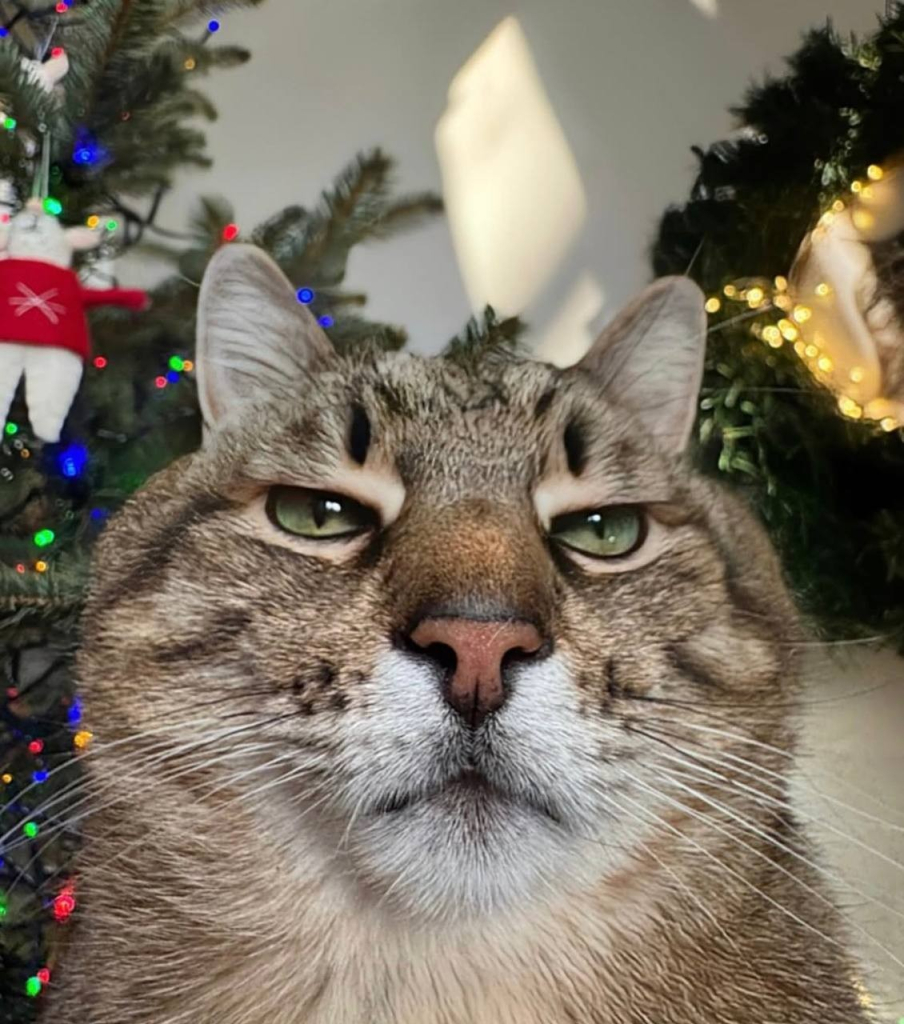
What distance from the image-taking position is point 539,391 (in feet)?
2.59

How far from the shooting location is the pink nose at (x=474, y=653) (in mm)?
Answer: 550

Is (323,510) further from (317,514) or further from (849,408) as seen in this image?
(849,408)

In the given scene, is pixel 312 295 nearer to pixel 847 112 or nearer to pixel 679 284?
pixel 679 284

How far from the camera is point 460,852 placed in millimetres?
596

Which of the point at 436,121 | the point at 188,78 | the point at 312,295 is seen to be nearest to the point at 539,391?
the point at 312,295

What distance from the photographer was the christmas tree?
0.83 meters

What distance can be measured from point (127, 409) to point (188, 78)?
13.5 inches

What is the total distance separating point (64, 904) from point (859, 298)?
85cm

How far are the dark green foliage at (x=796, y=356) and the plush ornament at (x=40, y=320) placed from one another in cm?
54

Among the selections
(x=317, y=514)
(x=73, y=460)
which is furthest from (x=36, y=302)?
(x=317, y=514)

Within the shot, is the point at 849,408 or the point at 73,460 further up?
the point at 73,460

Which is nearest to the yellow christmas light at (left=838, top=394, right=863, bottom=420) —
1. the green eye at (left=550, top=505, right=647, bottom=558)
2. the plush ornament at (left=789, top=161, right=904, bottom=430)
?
the plush ornament at (left=789, top=161, right=904, bottom=430)

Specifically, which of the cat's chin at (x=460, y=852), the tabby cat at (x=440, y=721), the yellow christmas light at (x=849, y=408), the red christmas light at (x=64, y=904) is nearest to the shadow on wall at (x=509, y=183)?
the tabby cat at (x=440, y=721)

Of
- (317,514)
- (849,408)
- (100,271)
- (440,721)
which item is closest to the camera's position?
(440,721)
